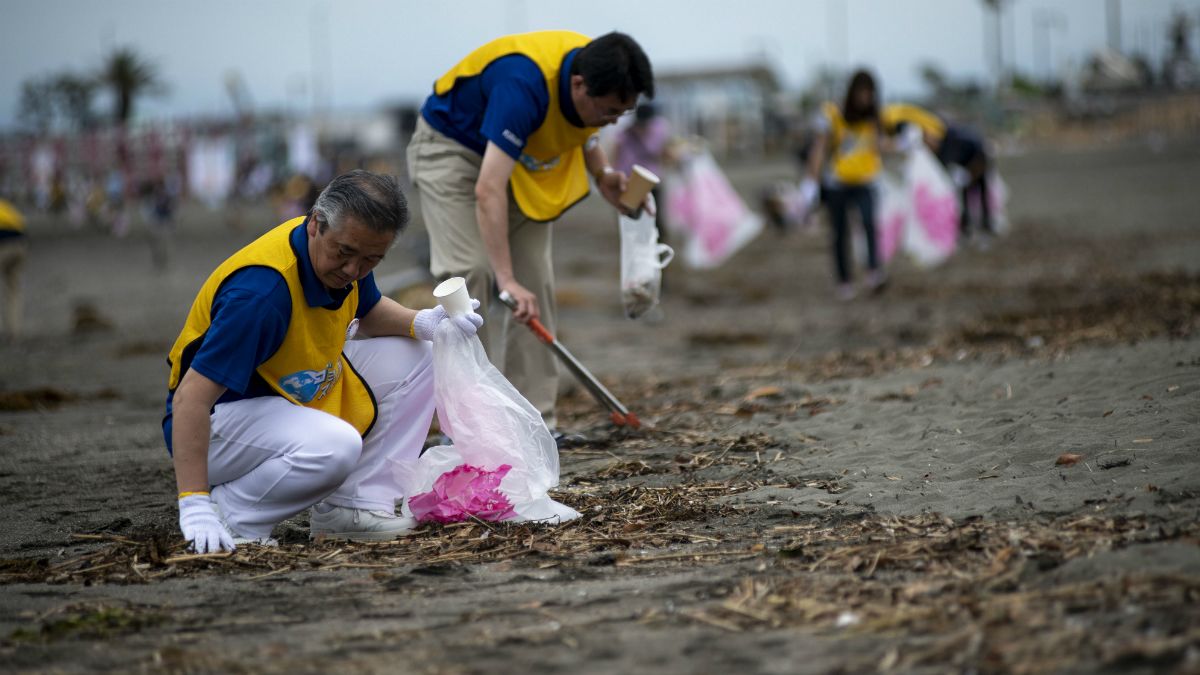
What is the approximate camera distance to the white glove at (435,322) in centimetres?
414

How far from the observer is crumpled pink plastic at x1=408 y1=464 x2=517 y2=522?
407 centimetres

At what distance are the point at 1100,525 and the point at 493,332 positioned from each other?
8.87 ft

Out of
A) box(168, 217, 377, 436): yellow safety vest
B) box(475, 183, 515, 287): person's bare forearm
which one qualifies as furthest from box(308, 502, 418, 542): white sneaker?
box(475, 183, 515, 287): person's bare forearm

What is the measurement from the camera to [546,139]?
5.09 metres

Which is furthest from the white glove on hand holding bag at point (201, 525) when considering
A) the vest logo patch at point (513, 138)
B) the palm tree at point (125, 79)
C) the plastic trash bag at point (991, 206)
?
the palm tree at point (125, 79)

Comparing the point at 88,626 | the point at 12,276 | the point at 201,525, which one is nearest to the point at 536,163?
the point at 201,525

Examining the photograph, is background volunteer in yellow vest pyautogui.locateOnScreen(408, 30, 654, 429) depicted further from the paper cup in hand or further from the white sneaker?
the white sneaker

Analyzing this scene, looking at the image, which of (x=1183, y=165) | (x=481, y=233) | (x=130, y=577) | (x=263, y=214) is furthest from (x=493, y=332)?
(x=263, y=214)

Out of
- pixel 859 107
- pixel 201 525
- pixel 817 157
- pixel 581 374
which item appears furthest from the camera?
pixel 817 157

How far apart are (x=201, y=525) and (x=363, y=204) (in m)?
1.05

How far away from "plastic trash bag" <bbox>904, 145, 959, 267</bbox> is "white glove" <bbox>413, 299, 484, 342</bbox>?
27.8 feet

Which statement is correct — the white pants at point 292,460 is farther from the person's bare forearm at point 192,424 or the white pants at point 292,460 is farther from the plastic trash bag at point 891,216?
the plastic trash bag at point 891,216

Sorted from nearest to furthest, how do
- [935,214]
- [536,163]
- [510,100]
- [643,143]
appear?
1. [510,100]
2. [536,163]
3. [935,214]
4. [643,143]

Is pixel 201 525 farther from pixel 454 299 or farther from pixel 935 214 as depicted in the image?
pixel 935 214
